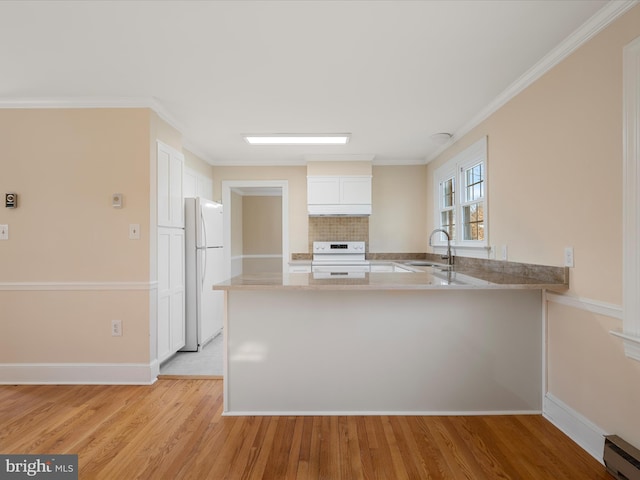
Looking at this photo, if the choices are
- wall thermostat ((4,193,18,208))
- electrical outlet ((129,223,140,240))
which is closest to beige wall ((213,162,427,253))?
electrical outlet ((129,223,140,240))

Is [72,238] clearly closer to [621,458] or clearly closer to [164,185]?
[164,185]

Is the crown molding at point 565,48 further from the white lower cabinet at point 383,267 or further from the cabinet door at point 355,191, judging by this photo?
the white lower cabinet at point 383,267

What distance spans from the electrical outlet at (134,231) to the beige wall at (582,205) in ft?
10.1

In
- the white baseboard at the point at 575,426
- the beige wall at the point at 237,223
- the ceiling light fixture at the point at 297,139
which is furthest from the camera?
the beige wall at the point at 237,223

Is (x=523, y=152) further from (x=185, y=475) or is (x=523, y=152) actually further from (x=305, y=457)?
(x=185, y=475)

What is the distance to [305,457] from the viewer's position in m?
1.89

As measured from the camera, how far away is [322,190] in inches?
190

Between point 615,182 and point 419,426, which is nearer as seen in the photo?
point 615,182

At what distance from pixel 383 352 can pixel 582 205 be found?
4.91 ft

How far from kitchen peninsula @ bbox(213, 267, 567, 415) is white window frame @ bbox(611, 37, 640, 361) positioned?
0.70 meters

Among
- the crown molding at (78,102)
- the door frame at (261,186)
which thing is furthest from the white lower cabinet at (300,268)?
the crown molding at (78,102)

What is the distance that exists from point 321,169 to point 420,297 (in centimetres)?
293

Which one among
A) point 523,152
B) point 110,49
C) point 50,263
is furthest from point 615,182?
point 50,263

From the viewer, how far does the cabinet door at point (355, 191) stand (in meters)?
4.82
